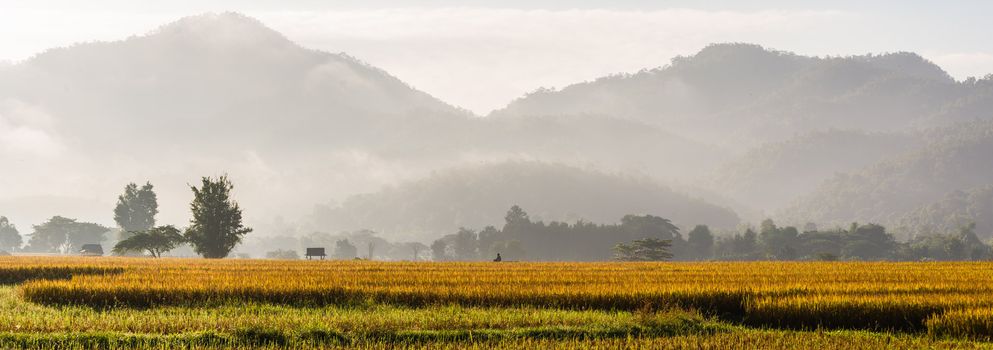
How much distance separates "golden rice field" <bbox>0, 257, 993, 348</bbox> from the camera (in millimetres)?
21000

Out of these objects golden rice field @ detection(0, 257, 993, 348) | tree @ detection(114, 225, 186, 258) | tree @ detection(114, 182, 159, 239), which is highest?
tree @ detection(114, 182, 159, 239)

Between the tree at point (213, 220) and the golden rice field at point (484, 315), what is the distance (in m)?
54.9

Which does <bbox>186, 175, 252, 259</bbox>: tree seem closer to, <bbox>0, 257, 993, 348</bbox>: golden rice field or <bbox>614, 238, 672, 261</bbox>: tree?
<bbox>0, 257, 993, 348</bbox>: golden rice field

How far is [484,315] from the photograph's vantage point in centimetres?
2497

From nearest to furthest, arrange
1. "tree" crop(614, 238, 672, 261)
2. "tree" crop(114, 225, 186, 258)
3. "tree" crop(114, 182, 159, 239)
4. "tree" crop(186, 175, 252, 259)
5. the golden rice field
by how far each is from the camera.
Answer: the golden rice field
"tree" crop(186, 175, 252, 259)
"tree" crop(114, 225, 186, 258)
"tree" crop(614, 238, 672, 261)
"tree" crop(114, 182, 159, 239)

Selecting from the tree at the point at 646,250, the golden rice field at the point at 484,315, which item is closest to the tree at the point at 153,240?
the golden rice field at the point at 484,315

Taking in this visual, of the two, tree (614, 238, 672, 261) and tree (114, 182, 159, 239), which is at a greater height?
tree (114, 182, 159, 239)

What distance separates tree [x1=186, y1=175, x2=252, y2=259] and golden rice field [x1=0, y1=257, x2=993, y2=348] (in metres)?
54.9

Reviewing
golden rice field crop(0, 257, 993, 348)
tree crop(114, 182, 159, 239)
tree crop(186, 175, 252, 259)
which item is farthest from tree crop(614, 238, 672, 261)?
golden rice field crop(0, 257, 993, 348)

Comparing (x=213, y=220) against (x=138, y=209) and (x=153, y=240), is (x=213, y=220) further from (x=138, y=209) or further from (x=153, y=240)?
→ (x=138, y=209)

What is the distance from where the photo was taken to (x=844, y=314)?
25.6 metres

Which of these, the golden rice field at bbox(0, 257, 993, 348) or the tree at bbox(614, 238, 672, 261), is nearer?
the golden rice field at bbox(0, 257, 993, 348)

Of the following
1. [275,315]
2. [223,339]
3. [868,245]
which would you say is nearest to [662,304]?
[275,315]

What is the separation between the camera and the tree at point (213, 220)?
291 feet
